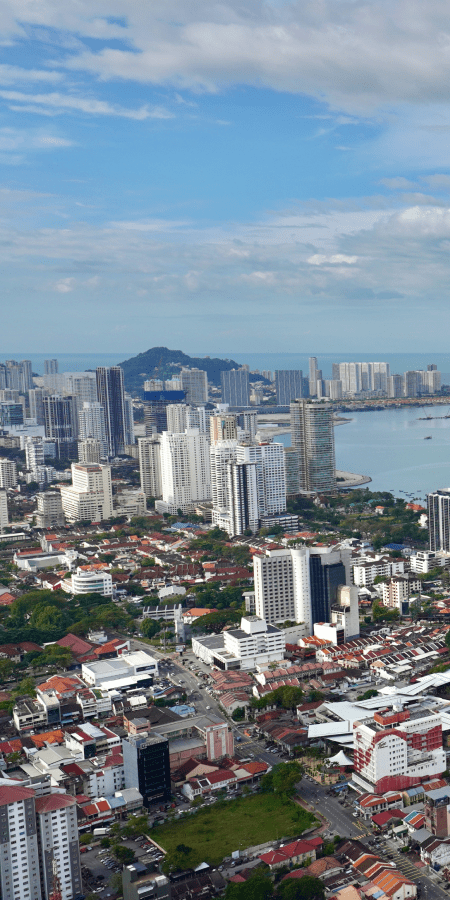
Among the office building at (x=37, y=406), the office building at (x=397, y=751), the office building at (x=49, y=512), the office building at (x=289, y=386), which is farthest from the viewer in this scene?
the office building at (x=289, y=386)

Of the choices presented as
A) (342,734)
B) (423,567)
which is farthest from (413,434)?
(342,734)

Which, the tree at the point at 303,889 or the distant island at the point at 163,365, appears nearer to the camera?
the tree at the point at 303,889

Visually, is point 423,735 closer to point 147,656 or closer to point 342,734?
point 342,734

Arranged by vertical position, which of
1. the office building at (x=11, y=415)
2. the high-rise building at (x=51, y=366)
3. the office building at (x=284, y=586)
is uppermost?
the high-rise building at (x=51, y=366)

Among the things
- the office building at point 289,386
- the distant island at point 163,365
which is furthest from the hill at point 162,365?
the office building at point 289,386

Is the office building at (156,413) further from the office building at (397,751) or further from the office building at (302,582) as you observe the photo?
the office building at (397,751)

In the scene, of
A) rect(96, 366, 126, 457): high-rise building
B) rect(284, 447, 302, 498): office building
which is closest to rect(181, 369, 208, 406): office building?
rect(96, 366, 126, 457): high-rise building

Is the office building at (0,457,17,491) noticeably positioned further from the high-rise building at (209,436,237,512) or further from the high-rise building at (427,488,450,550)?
the high-rise building at (427,488,450,550)
